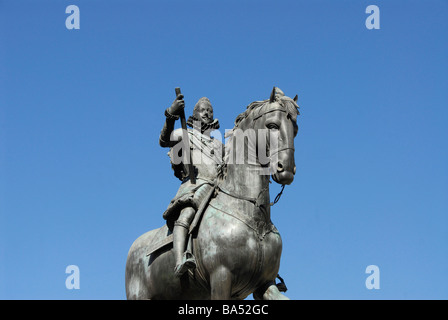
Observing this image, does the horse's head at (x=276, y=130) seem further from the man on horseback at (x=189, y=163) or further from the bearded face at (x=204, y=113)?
the bearded face at (x=204, y=113)

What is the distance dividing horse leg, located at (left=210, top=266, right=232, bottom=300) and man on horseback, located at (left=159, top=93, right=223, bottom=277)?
0.58 metres

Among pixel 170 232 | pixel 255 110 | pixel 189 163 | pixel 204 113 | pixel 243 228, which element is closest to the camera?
pixel 243 228

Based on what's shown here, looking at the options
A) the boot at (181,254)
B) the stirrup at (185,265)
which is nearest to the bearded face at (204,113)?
the boot at (181,254)

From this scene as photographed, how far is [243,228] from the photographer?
12922 millimetres

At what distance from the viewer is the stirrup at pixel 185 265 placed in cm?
1304

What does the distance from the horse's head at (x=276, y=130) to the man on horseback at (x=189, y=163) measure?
1.20 m

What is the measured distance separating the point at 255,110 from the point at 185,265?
3175 millimetres

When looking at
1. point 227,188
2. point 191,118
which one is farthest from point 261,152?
point 191,118

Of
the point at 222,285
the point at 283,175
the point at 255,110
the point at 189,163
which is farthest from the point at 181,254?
A: the point at 255,110

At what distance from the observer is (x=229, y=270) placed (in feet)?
41.8

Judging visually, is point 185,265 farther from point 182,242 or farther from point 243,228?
point 243,228

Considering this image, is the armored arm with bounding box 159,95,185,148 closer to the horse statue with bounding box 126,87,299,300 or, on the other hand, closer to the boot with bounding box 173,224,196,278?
the horse statue with bounding box 126,87,299,300
